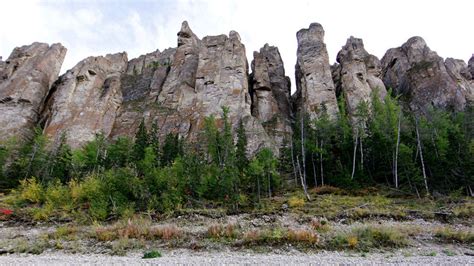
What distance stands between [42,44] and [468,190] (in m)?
83.3

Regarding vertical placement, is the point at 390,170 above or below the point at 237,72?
below

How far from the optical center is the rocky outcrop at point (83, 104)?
53688 millimetres

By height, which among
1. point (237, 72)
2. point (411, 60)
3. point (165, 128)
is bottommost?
point (165, 128)

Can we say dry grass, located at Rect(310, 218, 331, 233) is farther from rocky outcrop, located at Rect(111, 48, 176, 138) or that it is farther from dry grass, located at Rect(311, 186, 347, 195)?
rocky outcrop, located at Rect(111, 48, 176, 138)

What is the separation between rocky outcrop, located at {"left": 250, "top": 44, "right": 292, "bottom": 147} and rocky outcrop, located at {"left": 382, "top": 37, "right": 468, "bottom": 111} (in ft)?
69.1

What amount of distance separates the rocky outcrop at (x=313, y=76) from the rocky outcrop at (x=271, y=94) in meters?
3.04

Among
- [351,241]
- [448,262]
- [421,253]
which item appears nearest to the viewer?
[448,262]

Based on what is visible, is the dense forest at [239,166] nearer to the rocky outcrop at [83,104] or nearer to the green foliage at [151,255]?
the rocky outcrop at [83,104]

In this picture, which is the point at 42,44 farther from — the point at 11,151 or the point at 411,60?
the point at 411,60

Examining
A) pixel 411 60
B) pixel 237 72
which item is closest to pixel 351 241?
pixel 237 72

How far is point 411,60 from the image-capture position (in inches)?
2616

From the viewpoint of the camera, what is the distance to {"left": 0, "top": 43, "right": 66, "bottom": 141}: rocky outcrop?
5564 cm

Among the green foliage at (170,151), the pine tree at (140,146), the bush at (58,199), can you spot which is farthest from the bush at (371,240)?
the pine tree at (140,146)

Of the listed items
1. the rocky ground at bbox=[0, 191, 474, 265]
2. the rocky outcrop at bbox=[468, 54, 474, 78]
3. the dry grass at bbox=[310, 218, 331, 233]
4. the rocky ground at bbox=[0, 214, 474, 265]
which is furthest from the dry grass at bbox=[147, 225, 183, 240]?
the rocky outcrop at bbox=[468, 54, 474, 78]
